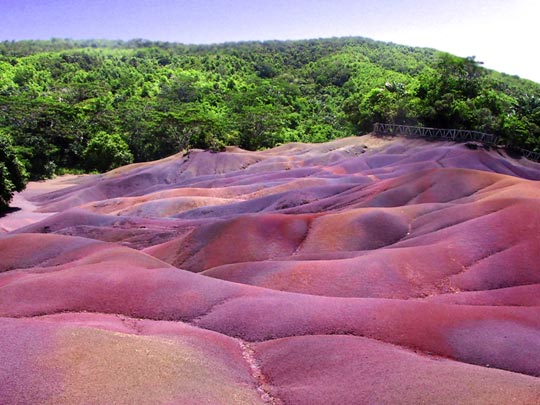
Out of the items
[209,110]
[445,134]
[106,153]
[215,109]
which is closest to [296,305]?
[445,134]

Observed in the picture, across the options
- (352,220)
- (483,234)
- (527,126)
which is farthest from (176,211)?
(527,126)

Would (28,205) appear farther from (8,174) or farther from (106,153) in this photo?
(106,153)

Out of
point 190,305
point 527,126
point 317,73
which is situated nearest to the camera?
point 190,305

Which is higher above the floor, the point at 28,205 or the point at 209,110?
the point at 209,110

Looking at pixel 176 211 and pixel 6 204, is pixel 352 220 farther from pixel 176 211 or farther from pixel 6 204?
pixel 6 204

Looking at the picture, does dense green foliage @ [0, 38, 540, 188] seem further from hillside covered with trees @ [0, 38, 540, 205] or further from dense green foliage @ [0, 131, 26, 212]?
dense green foliage @ [0, 131, 26, 212]

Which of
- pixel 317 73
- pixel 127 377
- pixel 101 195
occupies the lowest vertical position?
pixel 101 195
